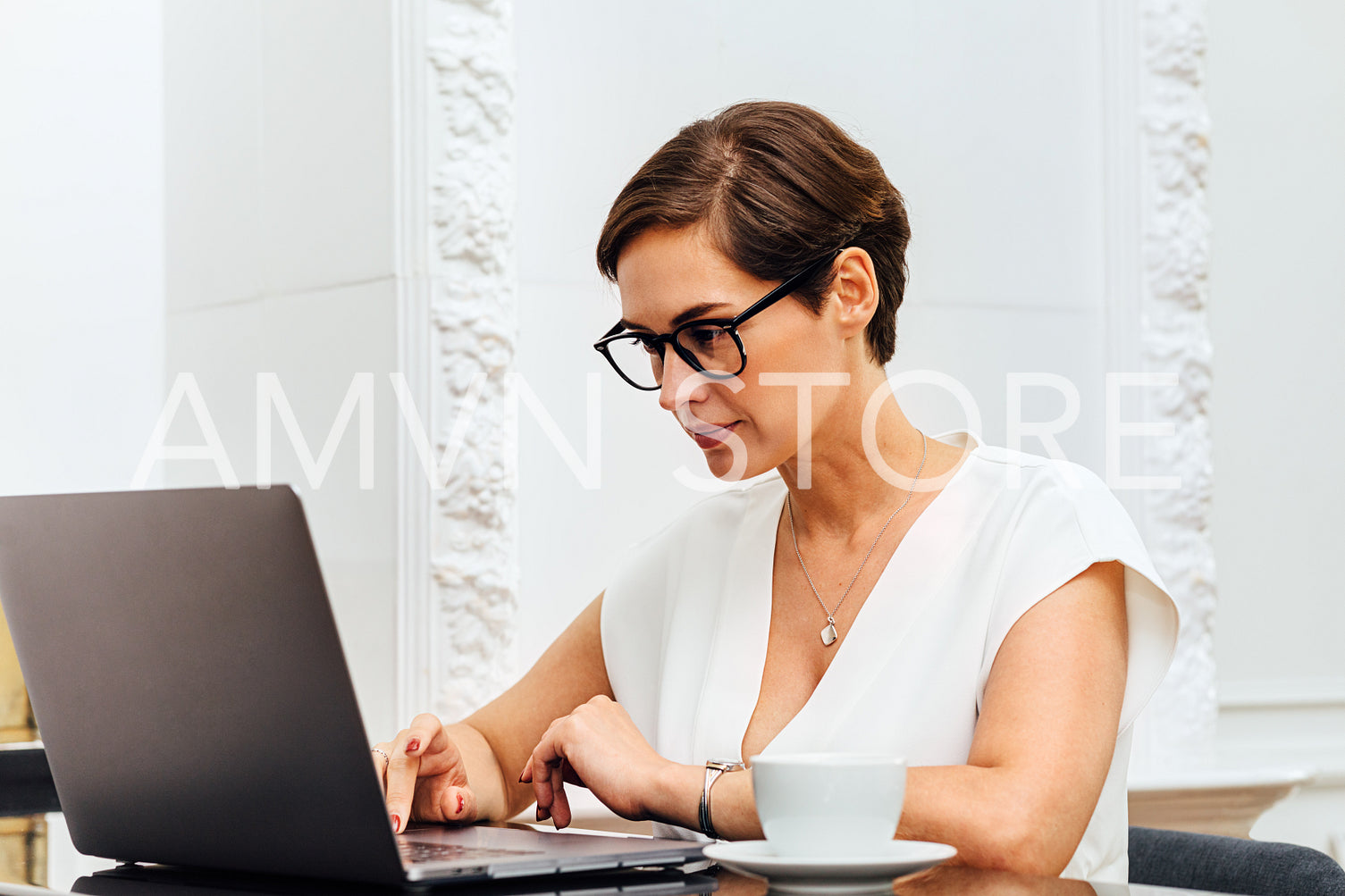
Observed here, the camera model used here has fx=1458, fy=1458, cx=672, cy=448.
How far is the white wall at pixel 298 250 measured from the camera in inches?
77.0

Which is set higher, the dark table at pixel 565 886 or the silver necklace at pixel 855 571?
the silver necklace at pixel 855 571

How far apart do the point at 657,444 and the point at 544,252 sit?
325 millimetres

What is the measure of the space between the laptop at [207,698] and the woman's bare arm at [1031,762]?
0.35 ft

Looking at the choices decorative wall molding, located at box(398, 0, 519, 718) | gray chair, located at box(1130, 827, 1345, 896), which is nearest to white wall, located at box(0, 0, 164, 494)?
decorative wall molding, located at box(398, 0, 519, 718)

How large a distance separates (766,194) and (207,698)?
70 cm

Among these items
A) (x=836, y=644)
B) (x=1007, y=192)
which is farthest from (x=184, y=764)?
(x=1007, y=192)

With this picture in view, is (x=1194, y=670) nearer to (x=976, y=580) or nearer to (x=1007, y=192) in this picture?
(x=1007, y=192)

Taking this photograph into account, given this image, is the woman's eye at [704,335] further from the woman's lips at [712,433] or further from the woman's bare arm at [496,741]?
the woman's bare arm at [496,741]

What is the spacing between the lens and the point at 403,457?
1.94 metres

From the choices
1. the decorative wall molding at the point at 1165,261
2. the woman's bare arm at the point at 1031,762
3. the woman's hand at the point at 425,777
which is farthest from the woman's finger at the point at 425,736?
the decorative wall molding at the point at 1165,261

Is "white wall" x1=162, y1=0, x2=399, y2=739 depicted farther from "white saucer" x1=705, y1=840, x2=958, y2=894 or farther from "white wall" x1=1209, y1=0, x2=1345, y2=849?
"white wall" x1=1209, y1=0, x2=1345, y2=849

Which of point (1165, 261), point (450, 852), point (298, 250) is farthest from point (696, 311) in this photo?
point (1165, 261)

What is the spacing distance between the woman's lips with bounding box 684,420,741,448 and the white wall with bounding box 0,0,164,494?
43.7 inches

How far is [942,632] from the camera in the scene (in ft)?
4.28
